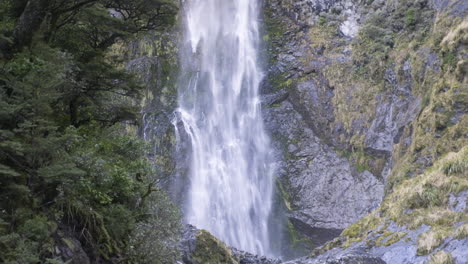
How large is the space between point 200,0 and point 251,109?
38.7 feet

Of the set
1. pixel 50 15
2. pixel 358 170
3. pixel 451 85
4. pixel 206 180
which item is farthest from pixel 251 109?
pixel 50 15

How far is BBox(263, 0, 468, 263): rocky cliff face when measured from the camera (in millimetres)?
17125

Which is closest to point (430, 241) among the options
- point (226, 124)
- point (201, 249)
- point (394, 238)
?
point (394, 238)

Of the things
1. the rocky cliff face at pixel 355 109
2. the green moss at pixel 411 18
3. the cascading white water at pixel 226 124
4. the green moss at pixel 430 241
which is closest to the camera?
the green moss at pixel 430 241

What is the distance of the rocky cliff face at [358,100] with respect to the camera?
17125 mm

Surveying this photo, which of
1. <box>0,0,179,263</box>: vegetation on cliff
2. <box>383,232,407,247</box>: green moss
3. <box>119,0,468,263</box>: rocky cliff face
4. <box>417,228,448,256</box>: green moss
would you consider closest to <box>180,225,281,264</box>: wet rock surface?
<box>119,0,468,263</box>: rocky cliff face

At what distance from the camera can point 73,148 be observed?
26.0 ft

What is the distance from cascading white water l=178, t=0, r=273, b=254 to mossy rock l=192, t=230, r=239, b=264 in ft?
28.9

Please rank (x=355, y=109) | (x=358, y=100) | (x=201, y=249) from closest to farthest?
(x=201, y=249), (x=355, y=109), (x=358, y=100)

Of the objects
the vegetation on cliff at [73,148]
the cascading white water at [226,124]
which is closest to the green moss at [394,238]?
the vegetation on cliff at [73,148]

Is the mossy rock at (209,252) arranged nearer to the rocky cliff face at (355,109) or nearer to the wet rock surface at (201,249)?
the wet rock surface at (201,249)

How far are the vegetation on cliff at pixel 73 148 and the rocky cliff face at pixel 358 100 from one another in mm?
7571

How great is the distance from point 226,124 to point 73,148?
859 inches

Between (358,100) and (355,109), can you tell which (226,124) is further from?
(358,100)
